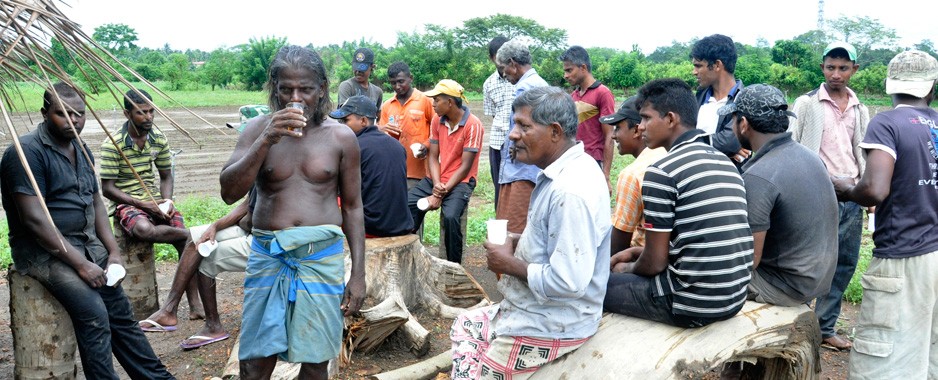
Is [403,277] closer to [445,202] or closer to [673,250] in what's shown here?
[445,202]

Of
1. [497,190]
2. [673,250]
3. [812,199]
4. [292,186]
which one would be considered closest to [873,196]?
[812,199]

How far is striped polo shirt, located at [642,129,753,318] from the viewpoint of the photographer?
313 cm

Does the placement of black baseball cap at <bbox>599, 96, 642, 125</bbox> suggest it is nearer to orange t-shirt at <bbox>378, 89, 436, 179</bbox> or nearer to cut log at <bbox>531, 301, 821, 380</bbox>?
cut log at <bbox>531, 301, 821, 380</bbox>

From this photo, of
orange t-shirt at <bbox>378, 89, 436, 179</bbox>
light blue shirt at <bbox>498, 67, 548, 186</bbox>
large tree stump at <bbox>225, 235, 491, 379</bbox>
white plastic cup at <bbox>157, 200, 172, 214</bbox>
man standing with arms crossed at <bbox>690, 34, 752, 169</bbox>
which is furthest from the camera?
orange t-shirt at <bbox>378, 89, 436, 179</bbox>

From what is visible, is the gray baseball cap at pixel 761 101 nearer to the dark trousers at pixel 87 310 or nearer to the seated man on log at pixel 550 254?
the seated man on log at pixel 550 254

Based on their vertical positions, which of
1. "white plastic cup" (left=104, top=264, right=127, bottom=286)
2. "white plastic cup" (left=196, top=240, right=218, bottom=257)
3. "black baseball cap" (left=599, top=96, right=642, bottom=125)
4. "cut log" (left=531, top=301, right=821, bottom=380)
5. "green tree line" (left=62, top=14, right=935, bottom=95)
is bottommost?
"green tree line" (left=62, top=14, right=935, bottom=95)

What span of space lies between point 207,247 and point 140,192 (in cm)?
100

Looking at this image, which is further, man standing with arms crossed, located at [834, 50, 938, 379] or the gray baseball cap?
man standing with arms crossed, located at [834, 50, 938, 379]

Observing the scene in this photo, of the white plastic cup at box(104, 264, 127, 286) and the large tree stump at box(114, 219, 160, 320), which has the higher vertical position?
the white plastic cup at box(104, 264, 127, 286)

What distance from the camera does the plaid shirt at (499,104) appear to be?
6715 millimetres

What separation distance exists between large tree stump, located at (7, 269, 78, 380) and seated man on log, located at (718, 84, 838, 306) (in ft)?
11.4

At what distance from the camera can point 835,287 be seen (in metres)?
5.01

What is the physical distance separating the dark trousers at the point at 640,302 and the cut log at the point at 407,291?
64.2 inches

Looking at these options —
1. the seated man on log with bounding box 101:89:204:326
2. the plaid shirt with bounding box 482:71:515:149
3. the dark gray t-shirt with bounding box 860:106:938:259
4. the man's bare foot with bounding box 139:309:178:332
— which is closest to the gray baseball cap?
the dark gray t-shirt with bounding box 860:106:938:259
